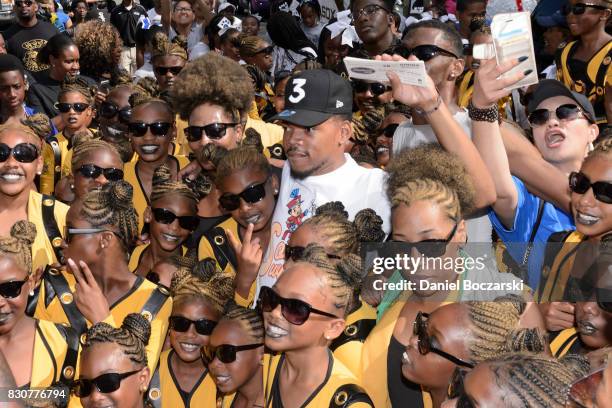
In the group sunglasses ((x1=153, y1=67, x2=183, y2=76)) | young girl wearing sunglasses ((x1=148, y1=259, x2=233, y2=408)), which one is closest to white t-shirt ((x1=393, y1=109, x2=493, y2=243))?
young girl wearing sunglasses ((x1=148, y1=259, x2=233, y2=408))

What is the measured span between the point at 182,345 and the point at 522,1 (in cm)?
520

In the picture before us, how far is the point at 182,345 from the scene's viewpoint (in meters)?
3.99

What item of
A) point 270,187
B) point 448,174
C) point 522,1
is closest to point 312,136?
point 270,187

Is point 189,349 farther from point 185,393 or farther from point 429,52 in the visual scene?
point 429,52

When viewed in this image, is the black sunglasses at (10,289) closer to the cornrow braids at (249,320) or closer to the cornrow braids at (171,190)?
the cornrow braids at (249,320)

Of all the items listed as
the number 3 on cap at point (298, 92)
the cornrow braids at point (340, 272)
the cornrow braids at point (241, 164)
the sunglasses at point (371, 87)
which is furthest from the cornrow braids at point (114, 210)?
the sunglasses at point (371, 87)

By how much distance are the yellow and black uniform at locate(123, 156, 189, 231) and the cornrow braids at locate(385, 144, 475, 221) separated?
7.07 feet

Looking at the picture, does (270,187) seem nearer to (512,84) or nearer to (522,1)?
(512,84)

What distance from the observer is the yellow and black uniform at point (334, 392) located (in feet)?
10.1

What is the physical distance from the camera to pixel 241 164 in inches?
177

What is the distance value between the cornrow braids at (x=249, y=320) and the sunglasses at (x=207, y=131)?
5.38 feet

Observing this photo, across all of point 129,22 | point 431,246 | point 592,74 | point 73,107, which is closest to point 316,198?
point 431,246

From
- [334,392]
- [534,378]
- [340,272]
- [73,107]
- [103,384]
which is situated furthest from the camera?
[73,107]

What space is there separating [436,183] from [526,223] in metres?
0.57
